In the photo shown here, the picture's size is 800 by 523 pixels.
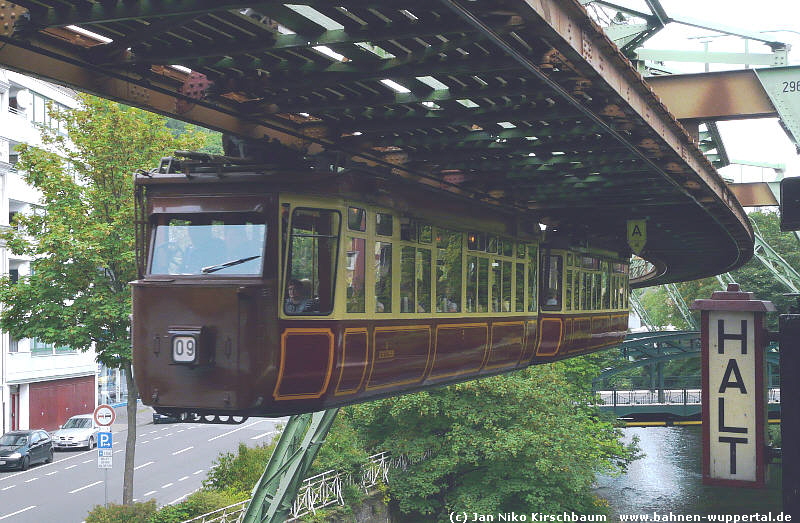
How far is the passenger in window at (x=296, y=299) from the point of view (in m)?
8.85

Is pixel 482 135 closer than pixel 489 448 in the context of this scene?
Yes

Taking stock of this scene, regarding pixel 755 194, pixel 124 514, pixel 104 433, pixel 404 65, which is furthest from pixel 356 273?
pixel 755 194

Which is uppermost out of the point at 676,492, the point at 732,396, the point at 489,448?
the point at 732,396

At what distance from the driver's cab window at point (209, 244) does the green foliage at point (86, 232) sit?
38.0 ft

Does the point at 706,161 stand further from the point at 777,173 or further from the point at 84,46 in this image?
the point at 777,173

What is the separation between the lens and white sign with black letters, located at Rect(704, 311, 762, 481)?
9.99 metres

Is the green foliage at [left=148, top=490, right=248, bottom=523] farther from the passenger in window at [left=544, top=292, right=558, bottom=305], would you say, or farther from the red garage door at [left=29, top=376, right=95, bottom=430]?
the red garage door at [left=29, top=376, right=95, bottom=430]

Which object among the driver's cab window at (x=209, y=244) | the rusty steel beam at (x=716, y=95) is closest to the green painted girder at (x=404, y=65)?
the driver's cab window at (x=209, y=244)

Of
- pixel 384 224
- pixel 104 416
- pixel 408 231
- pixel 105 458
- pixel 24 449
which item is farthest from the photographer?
pixel 24 449

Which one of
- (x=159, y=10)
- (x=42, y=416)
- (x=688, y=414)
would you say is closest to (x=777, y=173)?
(x=688, y=414)

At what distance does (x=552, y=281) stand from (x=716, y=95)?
4.00m

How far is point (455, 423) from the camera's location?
2452 cm

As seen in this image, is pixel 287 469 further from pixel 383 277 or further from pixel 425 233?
pixel 383 277

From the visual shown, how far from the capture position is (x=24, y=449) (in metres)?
32.3
